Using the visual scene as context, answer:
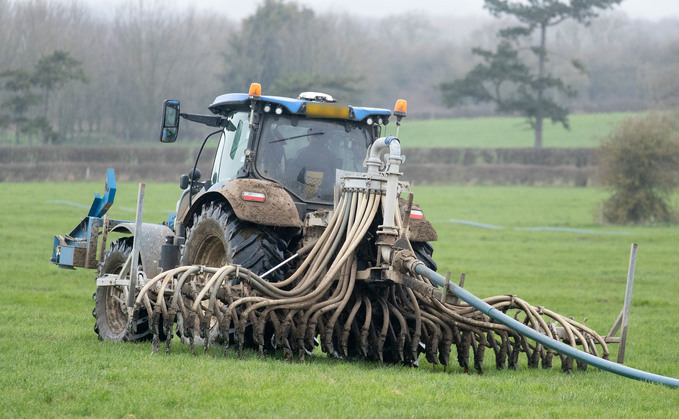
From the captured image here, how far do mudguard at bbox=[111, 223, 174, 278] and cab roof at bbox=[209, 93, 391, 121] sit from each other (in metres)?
1.32

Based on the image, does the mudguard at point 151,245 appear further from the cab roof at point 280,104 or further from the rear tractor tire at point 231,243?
the cab roof at point 280,104

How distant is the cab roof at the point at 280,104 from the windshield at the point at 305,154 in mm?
155

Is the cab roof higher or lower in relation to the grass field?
higher

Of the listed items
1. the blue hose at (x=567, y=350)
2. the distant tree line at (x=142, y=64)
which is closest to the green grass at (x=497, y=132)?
the distant tree line at (x=142, y=64)

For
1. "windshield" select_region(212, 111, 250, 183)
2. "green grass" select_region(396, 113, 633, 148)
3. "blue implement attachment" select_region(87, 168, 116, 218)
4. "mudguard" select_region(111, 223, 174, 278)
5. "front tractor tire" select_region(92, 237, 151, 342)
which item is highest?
"green grass" select_region(396, 113, 633, 148)

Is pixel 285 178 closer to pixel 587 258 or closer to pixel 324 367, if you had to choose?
pixel 324 367

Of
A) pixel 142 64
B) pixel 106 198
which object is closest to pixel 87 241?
pixel 106 198

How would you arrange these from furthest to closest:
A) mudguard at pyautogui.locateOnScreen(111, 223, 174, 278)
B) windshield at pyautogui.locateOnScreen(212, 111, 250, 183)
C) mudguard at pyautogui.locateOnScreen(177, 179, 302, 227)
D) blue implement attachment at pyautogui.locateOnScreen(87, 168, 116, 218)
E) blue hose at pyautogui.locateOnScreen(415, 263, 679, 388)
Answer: blue implement attachment at pyautogui.locateOnScreen(87, 168, 116, 218) → mudguard at pyautogui.locateOnScreen(111, 223, 174, 278) → windshield at pyautogui.locateOnScreen(212, 111, 250, 183) → mudguard at pyautogui.locateOnScreen(177, 179, 302, 227) → blue hose at pyautogui.locateOnScreen(415, 263, 679, 388)

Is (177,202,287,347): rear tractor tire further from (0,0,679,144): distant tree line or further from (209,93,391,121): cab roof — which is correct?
(0,0,679,144): distant tree line

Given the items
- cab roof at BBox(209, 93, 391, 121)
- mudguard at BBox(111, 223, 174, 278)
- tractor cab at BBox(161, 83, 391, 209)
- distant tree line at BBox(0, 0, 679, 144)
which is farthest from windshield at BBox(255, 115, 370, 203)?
distant tree line at BBox(0, 0, 679, 144)

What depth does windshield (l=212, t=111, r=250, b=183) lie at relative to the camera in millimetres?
9062

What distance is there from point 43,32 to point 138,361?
114 ft

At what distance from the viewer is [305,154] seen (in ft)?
29.5

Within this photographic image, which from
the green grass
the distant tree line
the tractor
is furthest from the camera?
the green grass
